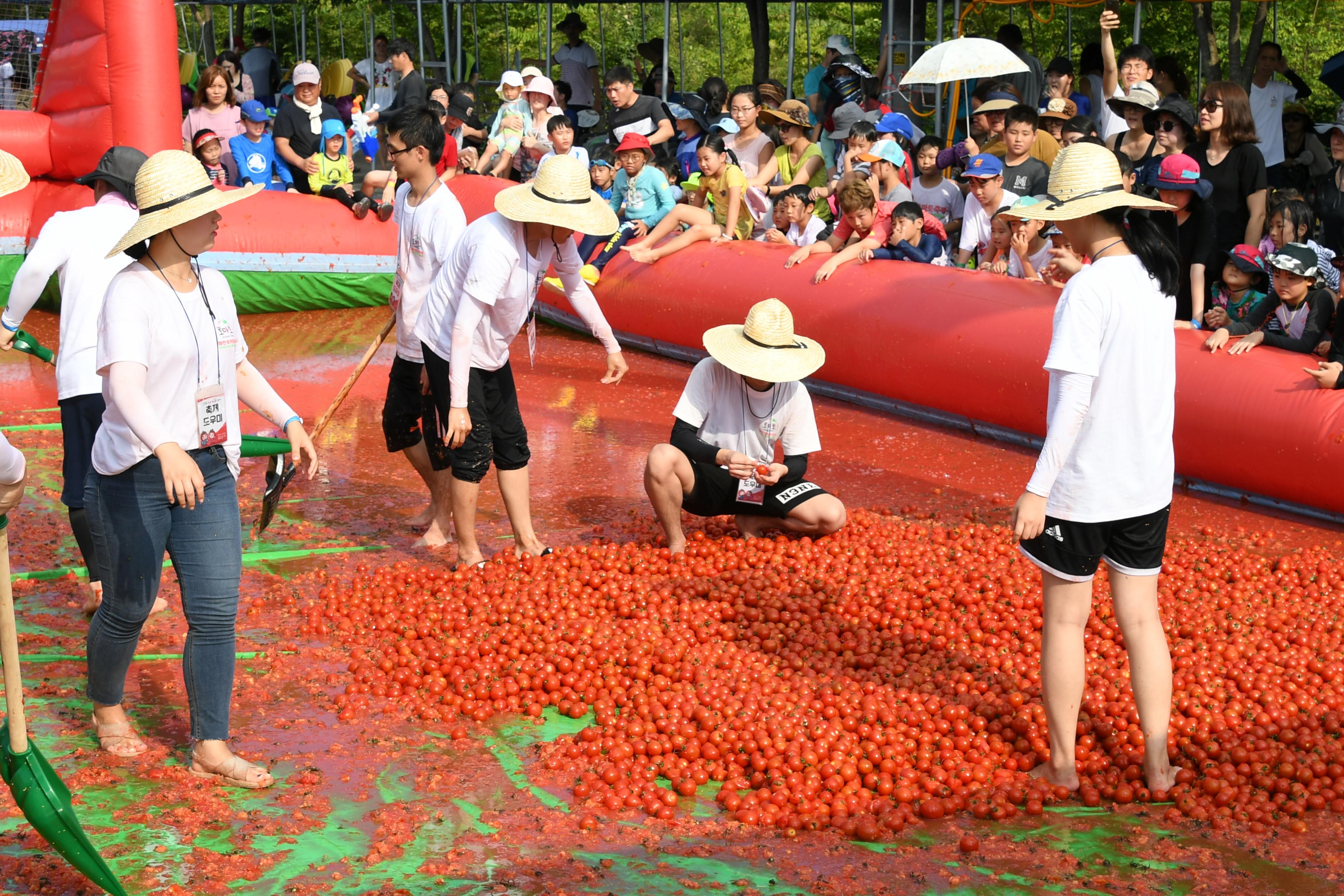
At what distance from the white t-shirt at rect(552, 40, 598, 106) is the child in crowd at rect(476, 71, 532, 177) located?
3.02 m

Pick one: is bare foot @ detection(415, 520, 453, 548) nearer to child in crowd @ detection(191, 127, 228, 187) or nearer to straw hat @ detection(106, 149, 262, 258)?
straw hat @ detection(106, 149, 262, 258)

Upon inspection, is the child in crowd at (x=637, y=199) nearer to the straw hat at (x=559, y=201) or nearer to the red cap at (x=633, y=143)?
the red cap at (x=633, y=143)

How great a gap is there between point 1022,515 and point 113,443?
2581 millimetres

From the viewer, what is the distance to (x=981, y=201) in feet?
30.1

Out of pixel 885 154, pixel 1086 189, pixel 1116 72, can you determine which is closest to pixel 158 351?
pixel 1086 189

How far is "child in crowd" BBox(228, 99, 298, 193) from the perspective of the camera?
13117mm

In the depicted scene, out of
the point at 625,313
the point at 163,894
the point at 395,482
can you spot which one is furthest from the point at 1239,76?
the point at 163,894

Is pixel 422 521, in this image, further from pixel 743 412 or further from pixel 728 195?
pixel 728 195

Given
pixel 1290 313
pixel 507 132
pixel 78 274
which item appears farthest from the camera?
pixel 507 132

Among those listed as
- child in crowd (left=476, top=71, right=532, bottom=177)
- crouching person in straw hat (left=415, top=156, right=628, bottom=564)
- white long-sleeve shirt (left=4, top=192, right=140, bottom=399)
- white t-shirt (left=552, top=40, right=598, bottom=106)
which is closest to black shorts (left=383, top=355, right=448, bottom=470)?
crouching person in straw hat (left=415, top=156, right=628, bottom=564)

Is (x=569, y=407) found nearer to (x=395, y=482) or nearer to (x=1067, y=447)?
(x=395, y=482)

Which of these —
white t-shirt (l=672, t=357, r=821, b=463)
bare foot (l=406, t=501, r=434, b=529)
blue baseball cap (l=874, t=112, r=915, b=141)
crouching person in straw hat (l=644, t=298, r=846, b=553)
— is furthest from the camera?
blue baseball cap (l=874, t=112, r=915, b=141)

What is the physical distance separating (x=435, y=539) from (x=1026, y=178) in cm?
514

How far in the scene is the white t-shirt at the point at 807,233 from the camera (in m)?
10.3
